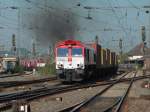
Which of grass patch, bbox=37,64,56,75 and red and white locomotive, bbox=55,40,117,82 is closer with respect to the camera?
red and white locomotive, bbox=55,40,117,82

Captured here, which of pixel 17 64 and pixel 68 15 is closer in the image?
pixel 68 15

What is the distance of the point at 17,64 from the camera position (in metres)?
79.0

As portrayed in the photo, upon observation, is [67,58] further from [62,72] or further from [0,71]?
[0,71]

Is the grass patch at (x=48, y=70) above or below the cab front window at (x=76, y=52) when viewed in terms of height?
below

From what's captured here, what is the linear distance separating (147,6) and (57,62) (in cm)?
781

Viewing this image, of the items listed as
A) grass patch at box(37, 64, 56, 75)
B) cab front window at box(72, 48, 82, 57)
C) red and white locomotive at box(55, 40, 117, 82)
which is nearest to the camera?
red and white locomotive at box(55, 40, 117, 82)

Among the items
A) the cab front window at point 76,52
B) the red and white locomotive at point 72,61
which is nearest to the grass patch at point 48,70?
the red and white locomotive at point 72,61

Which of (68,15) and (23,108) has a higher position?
(68,15)

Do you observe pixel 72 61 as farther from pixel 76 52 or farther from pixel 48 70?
pixel 48 70

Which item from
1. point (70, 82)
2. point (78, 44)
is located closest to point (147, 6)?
point (78, 44)

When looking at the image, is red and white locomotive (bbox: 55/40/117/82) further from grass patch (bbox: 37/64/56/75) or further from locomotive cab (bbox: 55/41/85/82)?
grass patch (bbox: 37/64/56/75)

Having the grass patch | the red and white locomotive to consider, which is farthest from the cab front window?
the grass patch

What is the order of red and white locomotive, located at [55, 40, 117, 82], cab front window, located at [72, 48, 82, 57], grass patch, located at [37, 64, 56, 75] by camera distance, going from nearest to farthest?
red and white locomotive, located at [55, 40, 117, 82] < cab front window, located at [72, 48, 82, 57] < grass patch, located at [37, 64, 56, 75]

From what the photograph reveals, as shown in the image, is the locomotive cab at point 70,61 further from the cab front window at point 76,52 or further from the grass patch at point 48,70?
the grass patch at point 48,70
